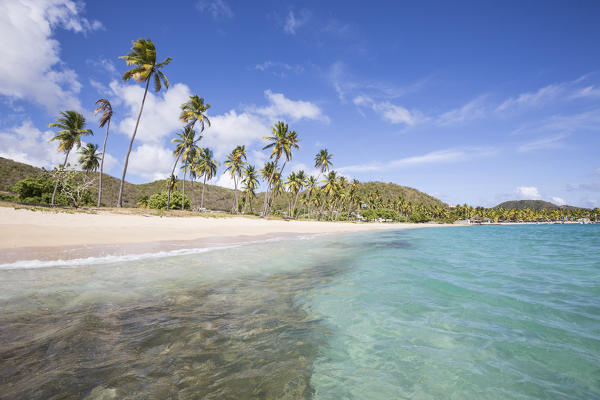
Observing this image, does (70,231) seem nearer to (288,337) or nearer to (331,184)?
(288,337)

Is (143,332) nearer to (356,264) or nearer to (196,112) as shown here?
(356,264)

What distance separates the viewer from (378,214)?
94312mm

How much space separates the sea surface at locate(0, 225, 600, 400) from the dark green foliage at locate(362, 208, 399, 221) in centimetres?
8515

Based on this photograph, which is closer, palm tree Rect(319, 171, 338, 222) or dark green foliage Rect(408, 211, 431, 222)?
palm tree Rect(319, 171, 338, 222)

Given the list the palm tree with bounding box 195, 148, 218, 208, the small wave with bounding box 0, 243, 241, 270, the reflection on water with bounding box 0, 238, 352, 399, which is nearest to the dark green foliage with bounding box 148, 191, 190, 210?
the palm tree with bounding box 195, 148, 218, 208

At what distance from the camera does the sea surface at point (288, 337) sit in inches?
101

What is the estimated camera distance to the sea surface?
2.55 metres

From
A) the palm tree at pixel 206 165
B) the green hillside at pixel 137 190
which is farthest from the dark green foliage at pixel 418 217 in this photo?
the palm tree at pixel 206 165

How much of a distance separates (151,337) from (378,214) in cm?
9607

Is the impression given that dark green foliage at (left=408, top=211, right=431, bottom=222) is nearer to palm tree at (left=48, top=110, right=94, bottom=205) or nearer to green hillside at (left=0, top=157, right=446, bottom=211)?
green hillside at (left=0, top=157, right=446, bottom=211)

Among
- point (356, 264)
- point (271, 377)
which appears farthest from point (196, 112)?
point (271, 377)

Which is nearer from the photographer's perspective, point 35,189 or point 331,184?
point 35,189

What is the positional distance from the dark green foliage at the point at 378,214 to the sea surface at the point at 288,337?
85150 millimetres

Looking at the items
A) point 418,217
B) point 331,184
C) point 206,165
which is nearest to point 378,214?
point 418,217
